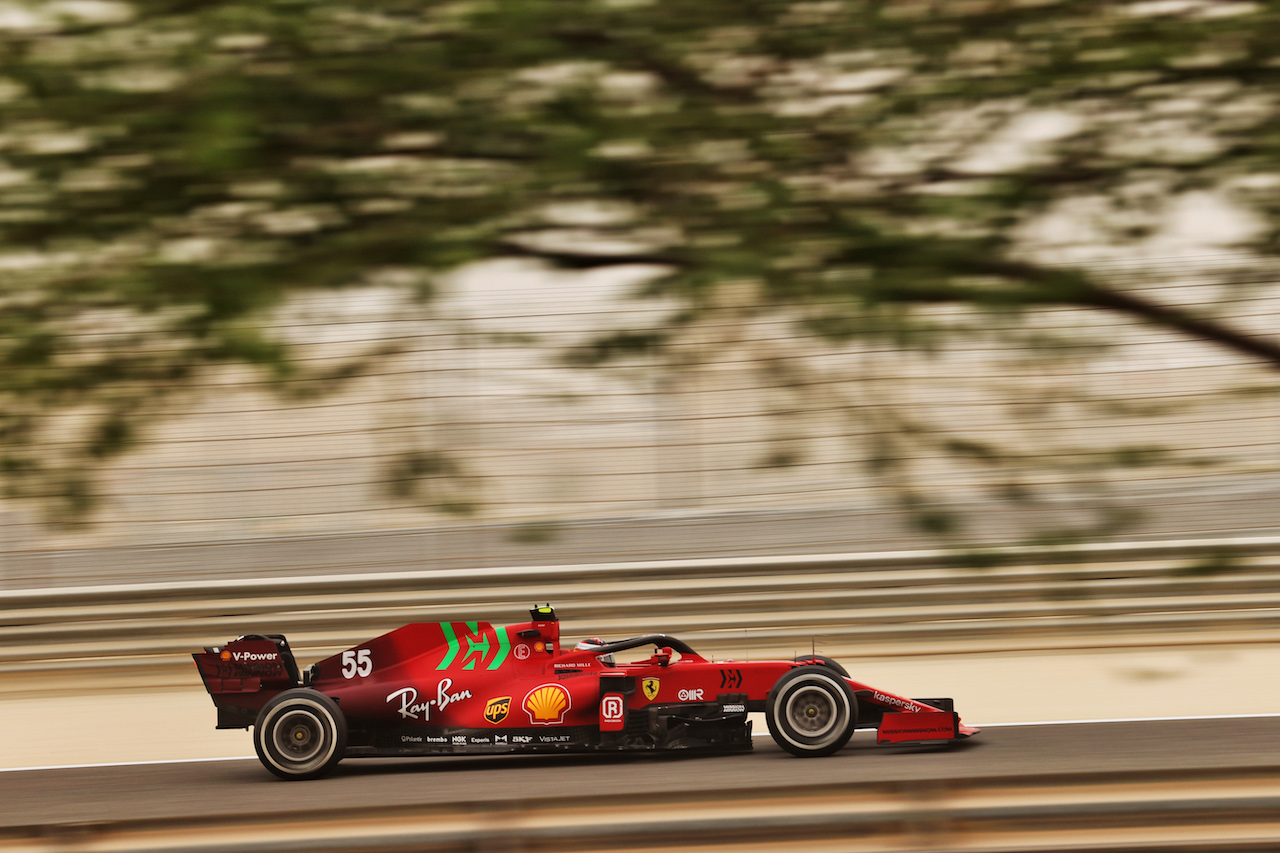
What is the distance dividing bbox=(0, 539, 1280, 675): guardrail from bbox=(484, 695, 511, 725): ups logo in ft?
11.0

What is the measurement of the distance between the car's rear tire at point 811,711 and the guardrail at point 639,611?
3218 millimetres

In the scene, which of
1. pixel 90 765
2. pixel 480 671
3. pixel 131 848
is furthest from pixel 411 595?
pixel 131 848

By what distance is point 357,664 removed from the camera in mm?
6297

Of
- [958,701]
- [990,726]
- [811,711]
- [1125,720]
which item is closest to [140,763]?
[811,711]

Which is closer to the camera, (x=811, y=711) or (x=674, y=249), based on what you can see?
(x=674, y=249)

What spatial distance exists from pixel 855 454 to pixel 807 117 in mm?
553

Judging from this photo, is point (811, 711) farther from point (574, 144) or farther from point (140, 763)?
point (574, 144)

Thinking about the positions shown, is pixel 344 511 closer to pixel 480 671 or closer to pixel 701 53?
pixel 480 671

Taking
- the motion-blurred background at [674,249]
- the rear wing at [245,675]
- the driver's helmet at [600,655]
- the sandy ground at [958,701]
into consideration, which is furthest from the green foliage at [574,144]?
the sandy ground at [958,701]

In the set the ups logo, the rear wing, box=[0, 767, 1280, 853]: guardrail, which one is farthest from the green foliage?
the rear wing

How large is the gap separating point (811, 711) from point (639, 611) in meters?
3.74

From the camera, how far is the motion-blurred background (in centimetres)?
157

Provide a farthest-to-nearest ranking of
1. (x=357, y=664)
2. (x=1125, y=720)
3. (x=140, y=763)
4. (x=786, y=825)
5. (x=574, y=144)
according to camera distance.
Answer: (x=1125, y=720)
(x=140, y=763)
(x=357, y=664)
(x=786, y=825)
(x=574, y=144)

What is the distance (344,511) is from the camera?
25.6 feet
